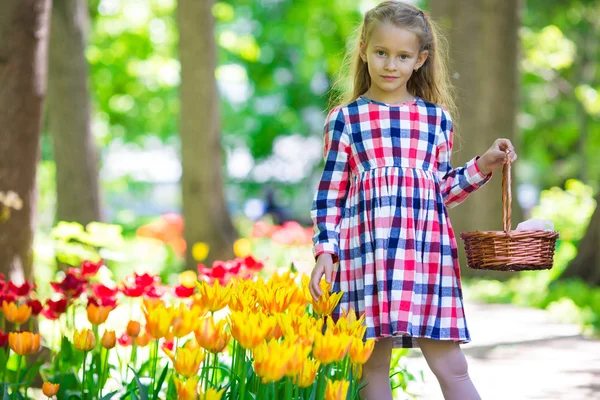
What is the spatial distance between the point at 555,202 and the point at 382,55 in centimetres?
1238

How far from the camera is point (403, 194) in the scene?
2.71 meters

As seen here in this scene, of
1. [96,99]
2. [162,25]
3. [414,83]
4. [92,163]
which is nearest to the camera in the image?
[414,83]

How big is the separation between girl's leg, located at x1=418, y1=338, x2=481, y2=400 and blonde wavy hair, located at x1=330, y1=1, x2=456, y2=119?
84cm

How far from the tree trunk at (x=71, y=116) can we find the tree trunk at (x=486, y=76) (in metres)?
4.37

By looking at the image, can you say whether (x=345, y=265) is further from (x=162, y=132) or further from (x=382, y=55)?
(x=162, y=132)

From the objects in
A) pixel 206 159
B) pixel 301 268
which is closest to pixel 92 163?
pixel 206 159

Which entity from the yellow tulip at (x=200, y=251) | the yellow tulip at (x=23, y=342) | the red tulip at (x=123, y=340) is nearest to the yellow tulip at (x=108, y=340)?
the yellow tulip at (x=23, y=342)

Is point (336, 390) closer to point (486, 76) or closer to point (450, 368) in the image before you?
point (450, 368)

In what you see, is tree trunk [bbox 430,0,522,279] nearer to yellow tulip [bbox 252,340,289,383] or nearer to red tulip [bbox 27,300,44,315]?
red tulip [bbox 27,300,44,315]

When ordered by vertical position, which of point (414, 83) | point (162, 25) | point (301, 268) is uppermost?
point (162, 25)

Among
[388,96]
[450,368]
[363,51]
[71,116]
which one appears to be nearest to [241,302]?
[450,368]

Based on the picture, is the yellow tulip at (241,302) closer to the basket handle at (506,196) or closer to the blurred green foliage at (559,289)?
the basket handle at (506,196)

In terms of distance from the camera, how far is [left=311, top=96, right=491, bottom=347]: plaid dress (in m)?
2.67

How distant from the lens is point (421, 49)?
2896mm
